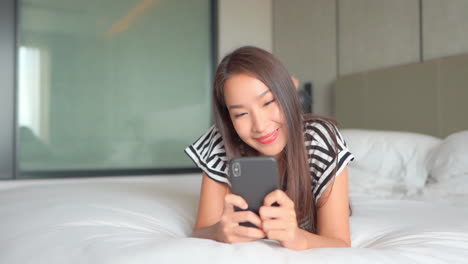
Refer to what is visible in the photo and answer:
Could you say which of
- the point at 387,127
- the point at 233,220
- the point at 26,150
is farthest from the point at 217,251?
the point at 26,150

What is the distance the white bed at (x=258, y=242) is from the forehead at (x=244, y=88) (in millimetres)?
293

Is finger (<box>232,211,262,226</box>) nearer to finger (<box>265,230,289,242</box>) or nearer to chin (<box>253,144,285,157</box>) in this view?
finger (<box>265,230,289,242</box>)

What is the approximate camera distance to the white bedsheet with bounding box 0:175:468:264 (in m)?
0.62

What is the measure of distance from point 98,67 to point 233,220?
255cm

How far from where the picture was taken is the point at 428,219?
39.2 inches

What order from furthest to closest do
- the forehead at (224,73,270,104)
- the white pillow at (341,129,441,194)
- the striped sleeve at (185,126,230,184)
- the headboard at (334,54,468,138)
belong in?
1. the headboard at (334,54,468,138)
2. the white pillow at (341,129,441,194)
3. the striped sleeve at (185,126,230,184)
4. the forehead at (224,73,270,104)

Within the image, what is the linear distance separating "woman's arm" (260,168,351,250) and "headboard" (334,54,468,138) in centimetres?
118

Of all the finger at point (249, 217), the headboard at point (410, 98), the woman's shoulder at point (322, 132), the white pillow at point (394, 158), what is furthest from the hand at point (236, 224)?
the headboard at point (410, 98)

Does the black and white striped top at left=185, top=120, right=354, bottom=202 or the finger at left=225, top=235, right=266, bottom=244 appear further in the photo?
the black and white striped top at left=185, top=120, right=354, bottom=202

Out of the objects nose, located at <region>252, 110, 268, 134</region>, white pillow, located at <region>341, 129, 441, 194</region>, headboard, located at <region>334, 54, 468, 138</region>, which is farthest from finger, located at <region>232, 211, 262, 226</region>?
headboard, located at <region>334, 54, 468, 138</region>

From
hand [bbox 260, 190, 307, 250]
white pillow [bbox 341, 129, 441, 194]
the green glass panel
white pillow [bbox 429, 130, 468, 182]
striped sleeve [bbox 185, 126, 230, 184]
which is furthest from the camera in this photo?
the green glass panel

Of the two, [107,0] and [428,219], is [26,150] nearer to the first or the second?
[107,0]

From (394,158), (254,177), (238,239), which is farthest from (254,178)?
(394,158)

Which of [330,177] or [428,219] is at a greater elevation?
[330,177]
